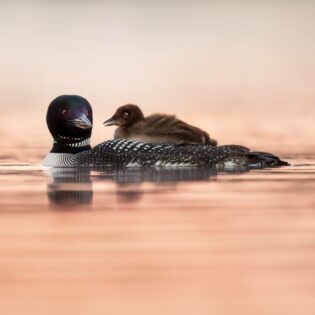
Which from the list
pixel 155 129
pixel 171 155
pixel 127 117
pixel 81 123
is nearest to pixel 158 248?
pixel 171 155

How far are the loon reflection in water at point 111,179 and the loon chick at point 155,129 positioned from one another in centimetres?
143

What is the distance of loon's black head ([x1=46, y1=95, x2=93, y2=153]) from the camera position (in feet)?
25.9

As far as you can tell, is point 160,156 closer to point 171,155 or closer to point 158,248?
point 171,155

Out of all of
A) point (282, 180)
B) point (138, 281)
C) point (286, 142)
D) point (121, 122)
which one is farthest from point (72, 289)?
point (286, 142)

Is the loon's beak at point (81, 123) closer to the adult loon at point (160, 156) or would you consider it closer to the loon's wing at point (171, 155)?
the adult loon at point (160, 156)

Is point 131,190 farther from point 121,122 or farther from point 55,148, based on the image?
point 121,122

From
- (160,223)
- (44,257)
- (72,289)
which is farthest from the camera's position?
(160,223)

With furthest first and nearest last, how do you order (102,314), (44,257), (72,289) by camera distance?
(44,257), (72,289), (102,314)

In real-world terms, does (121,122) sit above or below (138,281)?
above

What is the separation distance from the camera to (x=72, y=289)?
217 cm

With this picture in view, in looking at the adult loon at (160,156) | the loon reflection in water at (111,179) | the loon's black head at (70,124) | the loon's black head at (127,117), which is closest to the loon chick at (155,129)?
the loon's black head at (127,117)

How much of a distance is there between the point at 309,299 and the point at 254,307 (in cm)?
13

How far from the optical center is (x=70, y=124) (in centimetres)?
793

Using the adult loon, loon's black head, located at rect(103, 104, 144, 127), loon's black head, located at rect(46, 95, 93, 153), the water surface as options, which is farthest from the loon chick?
the water surface
